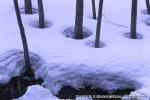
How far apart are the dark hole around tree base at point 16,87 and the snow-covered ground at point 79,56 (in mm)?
73

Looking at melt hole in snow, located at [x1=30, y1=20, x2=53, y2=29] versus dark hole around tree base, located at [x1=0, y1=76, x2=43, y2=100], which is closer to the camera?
dark hole around tree base, located at [x1=0, y1=76, x2=43, y2=100]

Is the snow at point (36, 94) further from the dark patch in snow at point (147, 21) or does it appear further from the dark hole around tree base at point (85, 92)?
the dark patch in snow at point (147, 21)

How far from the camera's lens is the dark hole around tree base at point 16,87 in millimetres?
4004

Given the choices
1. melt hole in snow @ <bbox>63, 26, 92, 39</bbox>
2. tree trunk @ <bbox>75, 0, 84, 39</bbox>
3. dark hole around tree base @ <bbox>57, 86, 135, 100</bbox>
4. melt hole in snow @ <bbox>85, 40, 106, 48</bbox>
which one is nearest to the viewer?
dark hole around tree base @ <bbox>57, 86, 135, 100</bbox>

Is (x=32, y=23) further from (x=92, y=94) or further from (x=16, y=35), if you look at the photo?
(x=92, y=94)

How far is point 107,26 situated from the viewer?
15.6 feet

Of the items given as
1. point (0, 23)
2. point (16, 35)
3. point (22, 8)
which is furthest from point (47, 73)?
point (22, 8)

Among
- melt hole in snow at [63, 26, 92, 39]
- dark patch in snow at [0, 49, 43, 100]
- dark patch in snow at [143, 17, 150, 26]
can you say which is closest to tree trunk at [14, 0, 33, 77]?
dark patch in snow at [0, 49, 43, 100]

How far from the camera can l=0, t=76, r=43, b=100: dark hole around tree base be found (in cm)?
400

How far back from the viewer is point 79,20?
4.38 m

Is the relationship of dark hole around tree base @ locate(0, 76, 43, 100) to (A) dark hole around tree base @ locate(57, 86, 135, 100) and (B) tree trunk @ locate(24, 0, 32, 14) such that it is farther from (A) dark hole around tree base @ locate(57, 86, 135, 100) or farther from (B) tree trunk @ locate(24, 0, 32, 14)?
(B) tree trunk @ locate(24, 0, 32, 14)

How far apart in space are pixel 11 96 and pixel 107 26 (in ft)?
4.82

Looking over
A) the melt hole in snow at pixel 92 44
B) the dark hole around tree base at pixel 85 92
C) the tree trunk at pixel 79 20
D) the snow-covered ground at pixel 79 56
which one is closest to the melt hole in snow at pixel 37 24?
the snow-covered ground at pixel 79 56

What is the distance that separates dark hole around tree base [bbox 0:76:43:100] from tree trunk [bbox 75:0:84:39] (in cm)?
74
